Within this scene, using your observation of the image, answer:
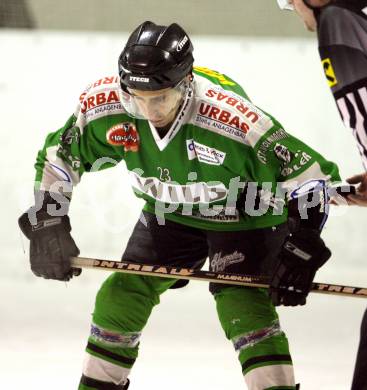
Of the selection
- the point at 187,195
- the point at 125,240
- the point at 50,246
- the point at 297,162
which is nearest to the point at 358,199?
the point at 297,162

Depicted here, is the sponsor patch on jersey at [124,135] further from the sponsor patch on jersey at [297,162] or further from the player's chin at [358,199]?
the player's chin at [358,199]

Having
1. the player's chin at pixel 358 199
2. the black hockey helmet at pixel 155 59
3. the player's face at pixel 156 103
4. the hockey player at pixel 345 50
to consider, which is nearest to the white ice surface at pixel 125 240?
the player's chin at pixel 358 199

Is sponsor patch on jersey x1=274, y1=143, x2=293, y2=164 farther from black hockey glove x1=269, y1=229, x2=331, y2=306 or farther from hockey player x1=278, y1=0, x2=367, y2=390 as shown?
hockey player x1=278, y1=0, x2=367, y2=390

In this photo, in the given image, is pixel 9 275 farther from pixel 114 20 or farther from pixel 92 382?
pixel 92 382

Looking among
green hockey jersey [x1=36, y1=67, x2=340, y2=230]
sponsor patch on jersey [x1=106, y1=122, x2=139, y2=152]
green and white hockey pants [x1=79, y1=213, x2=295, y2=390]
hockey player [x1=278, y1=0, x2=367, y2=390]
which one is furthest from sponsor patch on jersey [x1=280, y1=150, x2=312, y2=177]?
hockey player [x1=278, y1=0, x2=367, y2=390]

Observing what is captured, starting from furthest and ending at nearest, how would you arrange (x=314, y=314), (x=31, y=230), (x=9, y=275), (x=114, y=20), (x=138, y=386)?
(x=114, y=20) → (x=9, y=275) → (x=314, y=314) → (x=138, y=386) → (x=31, y=230)

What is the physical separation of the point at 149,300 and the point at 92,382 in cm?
27

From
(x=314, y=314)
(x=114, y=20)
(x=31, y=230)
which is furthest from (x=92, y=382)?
(x=114, y=20)

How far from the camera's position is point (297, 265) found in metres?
2.26

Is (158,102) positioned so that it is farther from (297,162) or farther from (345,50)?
(345,50)

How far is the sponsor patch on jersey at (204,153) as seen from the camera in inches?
95.0

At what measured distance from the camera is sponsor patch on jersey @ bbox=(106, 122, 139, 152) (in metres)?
2.50

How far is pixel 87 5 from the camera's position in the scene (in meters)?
4.24

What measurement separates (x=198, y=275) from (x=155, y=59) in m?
0.58
